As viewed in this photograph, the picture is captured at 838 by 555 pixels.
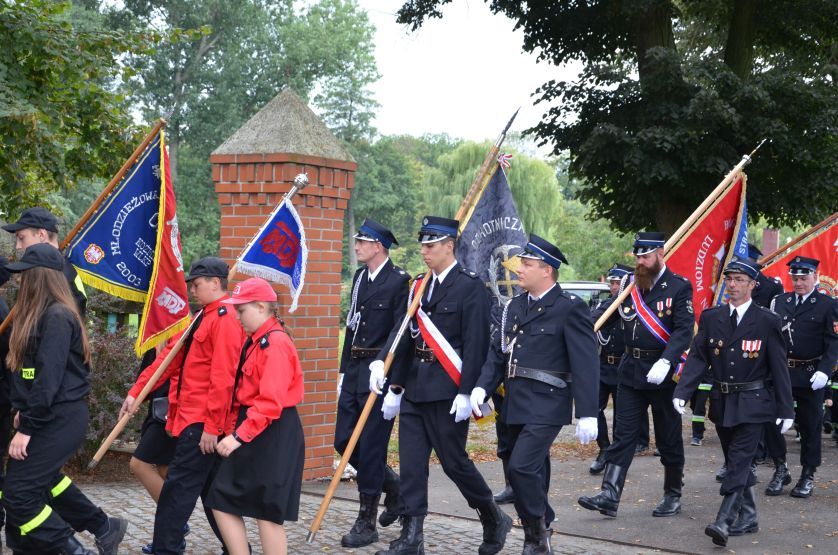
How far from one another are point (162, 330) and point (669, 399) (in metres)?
4.01

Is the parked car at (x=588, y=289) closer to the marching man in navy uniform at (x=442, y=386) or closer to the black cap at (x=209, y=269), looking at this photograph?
the marching man in navy uniform at (x=442, y=386)

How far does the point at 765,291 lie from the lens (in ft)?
38.1

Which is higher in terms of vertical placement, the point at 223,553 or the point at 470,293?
the point at 470,293

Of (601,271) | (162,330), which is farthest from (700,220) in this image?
(601,271)

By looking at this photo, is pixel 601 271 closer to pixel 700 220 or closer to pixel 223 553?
pixel 700 220

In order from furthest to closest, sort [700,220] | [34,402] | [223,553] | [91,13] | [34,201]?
[91,13] < [34,201] < [700,220] < [223,553] < [34,402]

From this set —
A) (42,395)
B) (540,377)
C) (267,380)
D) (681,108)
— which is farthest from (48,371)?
(681,108)

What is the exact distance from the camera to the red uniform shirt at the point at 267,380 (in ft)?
17.5

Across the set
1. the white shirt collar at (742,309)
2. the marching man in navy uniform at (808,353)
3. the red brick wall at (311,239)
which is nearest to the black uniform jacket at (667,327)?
the white shirt collar at (742,309)

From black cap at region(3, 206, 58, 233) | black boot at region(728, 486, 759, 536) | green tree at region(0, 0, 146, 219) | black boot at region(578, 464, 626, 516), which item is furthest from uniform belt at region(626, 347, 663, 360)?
green tree at region(0, 0, 146, 219)

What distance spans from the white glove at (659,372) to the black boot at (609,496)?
76cm

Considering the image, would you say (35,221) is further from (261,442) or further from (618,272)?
(618,272)

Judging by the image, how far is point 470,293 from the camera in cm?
689

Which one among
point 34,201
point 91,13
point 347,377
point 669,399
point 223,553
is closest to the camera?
point 223,553
